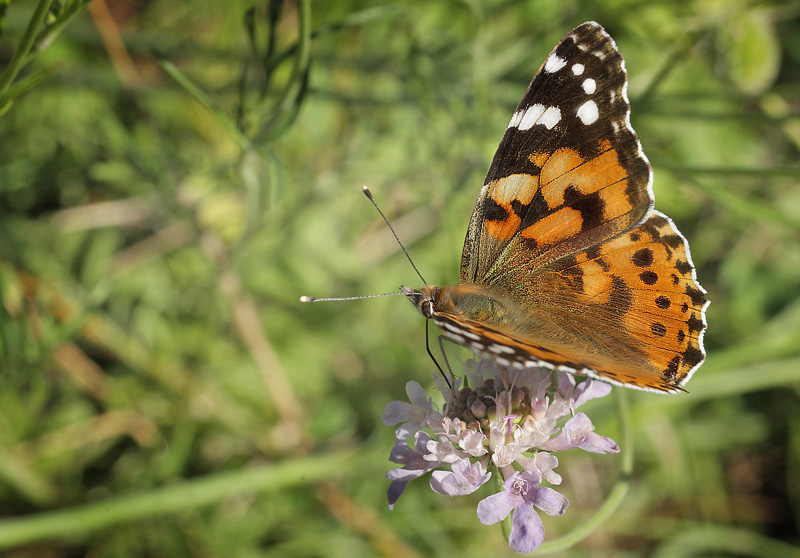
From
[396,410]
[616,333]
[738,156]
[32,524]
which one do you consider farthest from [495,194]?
[738,156]

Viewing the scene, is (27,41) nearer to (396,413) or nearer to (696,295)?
(396,413)

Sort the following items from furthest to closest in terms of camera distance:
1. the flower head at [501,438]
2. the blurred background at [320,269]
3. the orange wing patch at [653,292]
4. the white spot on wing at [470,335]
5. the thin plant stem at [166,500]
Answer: the blurred background at [320,269] → the thin plant stem at [166,500] → the orange wing patch at [653,292] → the flower head at [501,438] → the white spot on wing at [470,335]

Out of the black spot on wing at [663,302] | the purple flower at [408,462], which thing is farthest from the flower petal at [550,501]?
the black spot on wing at [663,302]

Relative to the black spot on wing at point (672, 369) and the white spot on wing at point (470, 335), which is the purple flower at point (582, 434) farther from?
the white spot on wing at point (470, 335)

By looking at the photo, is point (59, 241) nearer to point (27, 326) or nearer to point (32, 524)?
point (27, 326)

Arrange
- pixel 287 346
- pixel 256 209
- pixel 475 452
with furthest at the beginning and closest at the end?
pixel 287 346 → pixel 256 209 → pixel 475 452

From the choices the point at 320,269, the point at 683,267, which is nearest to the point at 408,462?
the point at 683,267

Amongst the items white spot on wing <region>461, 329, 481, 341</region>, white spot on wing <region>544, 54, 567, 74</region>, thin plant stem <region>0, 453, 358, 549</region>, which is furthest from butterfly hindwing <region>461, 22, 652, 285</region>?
thin plant stem <region>0, 453, 358, 549</region>

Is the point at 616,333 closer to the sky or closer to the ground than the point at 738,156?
closer to the sky
